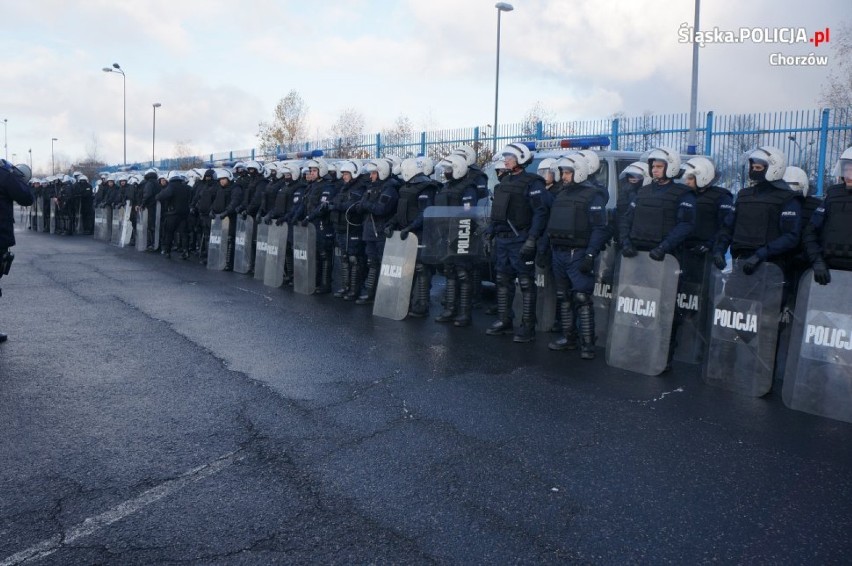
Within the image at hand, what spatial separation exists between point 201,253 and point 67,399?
1138 centimetres

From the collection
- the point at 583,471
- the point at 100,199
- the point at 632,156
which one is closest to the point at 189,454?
the point at 583,471

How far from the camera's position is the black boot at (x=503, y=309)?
8.65 meters

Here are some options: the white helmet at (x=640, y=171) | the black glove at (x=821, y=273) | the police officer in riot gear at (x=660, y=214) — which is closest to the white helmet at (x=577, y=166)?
the white helmet at (x=640, y=171)

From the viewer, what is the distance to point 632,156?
945cm

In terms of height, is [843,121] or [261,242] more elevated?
[843,121]

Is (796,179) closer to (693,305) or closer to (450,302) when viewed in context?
(693,305)

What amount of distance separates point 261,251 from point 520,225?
6.60 meters

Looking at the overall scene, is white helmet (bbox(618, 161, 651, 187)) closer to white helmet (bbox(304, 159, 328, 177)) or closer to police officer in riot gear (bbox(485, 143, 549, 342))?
police officer in riot gear (bbox(485, 143, 549, 342))

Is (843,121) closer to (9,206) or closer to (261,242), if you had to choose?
(261,242)

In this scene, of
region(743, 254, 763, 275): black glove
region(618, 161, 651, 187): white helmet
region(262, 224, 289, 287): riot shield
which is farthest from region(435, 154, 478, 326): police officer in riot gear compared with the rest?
region(262, 224, 289, 287): riot shield

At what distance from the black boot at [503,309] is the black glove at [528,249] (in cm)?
53

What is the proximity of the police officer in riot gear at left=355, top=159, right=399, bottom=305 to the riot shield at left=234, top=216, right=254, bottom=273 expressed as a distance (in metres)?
4.12

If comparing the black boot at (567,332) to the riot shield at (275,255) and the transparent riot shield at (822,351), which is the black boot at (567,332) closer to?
the transparent riot shield at (822,351)

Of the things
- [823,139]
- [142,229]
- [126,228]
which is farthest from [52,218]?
[823,139]
